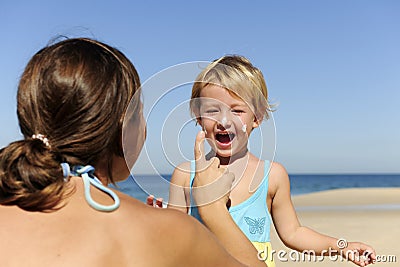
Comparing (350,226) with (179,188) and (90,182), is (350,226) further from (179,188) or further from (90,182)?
(90,182)

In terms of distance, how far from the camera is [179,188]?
8.25 ft

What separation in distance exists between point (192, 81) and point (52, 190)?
0.76 meters

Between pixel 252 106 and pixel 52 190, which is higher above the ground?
pixel 252 106

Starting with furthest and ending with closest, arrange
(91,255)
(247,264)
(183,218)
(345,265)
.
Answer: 1. (345,265)
2. (247,264)
3. (183,218)
4. (91,255)

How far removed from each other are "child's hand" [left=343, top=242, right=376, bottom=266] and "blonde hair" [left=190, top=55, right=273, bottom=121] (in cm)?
85

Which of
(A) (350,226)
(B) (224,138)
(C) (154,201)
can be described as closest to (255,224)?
(B) (224,138)

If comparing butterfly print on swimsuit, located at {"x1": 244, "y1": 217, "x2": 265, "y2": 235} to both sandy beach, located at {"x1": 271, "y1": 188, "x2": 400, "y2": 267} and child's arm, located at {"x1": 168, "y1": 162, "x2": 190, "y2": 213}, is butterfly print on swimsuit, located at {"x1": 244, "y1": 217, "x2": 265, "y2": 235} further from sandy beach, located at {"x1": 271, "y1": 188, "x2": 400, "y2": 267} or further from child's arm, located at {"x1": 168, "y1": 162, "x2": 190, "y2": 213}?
sandy beach, located at {"x1": 271, "y1": 188, "x2": 400, "y2": 267}

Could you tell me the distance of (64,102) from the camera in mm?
1598

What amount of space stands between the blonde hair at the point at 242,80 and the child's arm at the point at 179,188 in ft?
1.26

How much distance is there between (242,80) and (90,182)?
1.41 meters

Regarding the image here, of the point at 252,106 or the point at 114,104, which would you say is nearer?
the point at 114,104

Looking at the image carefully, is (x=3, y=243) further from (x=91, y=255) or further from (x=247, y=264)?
(x=247, y=264)

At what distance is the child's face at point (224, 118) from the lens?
2.57m

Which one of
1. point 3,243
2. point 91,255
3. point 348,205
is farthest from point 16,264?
point 348,205
